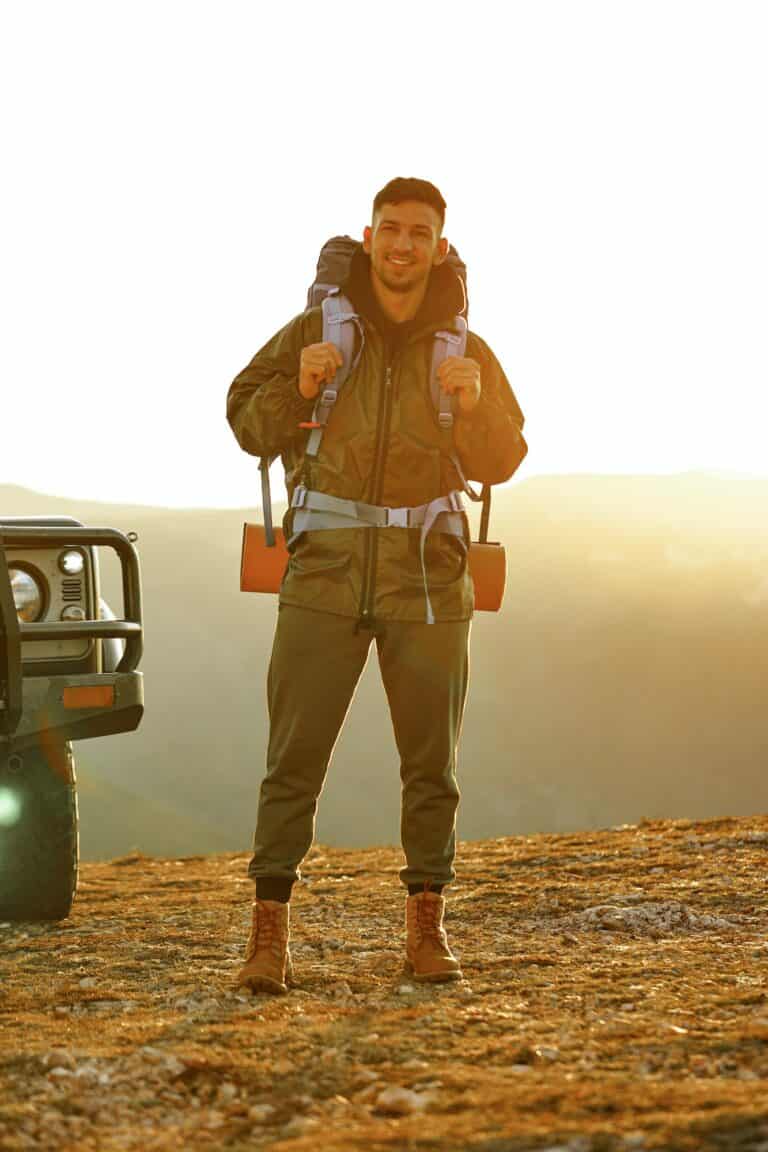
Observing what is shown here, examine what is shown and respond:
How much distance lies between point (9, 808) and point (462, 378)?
2.92m

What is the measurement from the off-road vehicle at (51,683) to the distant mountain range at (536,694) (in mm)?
57956

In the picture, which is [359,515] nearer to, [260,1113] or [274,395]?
[274,395]

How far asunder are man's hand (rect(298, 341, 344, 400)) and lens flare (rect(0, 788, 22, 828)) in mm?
2553

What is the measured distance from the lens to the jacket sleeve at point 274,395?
4773 millimetres

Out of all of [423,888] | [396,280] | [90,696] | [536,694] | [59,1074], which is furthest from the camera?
[536,694]

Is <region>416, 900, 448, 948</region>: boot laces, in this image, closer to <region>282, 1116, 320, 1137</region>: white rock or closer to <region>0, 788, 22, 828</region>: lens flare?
<region>282, 1116, 320, 1137</region>: white rock

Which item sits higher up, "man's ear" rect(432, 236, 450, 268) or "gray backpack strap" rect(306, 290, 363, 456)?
"man's ear" rect(432, 236, 450, 268)

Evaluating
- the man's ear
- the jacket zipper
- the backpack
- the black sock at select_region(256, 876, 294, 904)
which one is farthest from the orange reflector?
the man's ear

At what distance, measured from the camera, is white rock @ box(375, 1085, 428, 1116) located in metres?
3.36

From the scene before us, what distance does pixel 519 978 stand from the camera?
4.96 metres

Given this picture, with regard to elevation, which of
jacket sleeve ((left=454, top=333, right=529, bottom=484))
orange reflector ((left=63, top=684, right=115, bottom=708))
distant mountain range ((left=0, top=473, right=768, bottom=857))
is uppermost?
jacket sleeve ((left=454, top=333, right=529, bottom=484))

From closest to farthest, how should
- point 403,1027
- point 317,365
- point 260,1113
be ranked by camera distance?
1. point 260,1113
2. point 403,1027
3. point 317,365

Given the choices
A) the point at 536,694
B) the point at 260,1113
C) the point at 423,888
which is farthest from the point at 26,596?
the point at 536,694

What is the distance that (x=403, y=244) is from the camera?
482cm
